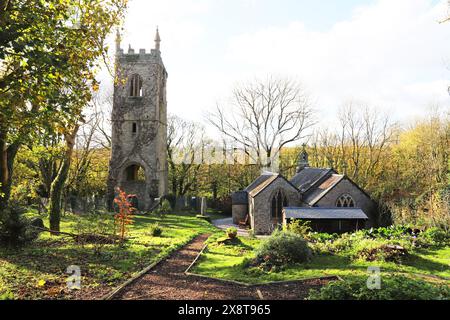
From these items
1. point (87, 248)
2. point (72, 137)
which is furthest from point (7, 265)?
point (72, 137)

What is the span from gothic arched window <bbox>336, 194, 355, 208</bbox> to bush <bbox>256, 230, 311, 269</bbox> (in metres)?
14.4

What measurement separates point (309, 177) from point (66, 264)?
2480 centimetres

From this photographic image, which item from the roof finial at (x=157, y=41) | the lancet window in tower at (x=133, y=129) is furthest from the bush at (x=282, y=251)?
the roof finial at (x=157, y=41)

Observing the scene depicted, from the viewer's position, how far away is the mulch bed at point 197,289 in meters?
8.33

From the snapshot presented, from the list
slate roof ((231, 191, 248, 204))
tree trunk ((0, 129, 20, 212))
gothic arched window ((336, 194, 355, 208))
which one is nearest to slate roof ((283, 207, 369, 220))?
gothic arched window ((336, 194, 355, 208))

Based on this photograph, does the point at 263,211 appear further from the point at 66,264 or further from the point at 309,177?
the point at 66,264

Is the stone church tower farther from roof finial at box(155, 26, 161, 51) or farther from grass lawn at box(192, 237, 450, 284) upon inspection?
grass lawn at box(192, 237, 450, 284)

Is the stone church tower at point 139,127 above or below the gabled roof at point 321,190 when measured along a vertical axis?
above

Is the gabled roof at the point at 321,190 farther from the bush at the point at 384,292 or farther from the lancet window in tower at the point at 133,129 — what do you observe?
the lancet window in tower at the point at 133,129

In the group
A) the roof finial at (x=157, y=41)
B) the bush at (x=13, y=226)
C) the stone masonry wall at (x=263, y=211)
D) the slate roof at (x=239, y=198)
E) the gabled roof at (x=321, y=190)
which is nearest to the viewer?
the bush at (x=13, y=226)

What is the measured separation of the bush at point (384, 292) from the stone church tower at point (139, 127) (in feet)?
92.8

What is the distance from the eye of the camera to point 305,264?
11898 mm

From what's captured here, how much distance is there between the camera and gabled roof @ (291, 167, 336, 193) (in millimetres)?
28864
